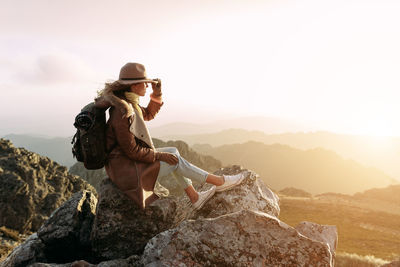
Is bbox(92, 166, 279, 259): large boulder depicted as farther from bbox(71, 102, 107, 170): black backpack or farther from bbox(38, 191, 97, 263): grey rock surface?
bbox(71, 102, 107, 170): black backpack

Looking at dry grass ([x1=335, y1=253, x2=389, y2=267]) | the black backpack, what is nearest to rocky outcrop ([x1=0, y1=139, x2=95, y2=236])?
the black backpack

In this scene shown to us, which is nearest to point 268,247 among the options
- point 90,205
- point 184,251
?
point 184,251

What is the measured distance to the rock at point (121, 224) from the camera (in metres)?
6.04

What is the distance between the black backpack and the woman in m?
0.15

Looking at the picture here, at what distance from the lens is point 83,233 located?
6859mm

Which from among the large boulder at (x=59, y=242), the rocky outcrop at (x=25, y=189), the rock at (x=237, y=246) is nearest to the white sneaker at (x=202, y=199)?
the rock at (x=237, y=246)

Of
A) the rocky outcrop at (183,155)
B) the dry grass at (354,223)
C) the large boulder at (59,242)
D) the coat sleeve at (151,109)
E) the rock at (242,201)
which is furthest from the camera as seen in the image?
the rocky outcrop at (183,155)

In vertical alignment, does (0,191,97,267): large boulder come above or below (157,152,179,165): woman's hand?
below

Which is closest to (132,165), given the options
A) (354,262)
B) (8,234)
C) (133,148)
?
(133,148)

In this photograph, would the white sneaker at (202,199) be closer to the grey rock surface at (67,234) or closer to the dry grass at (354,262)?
the grey rock surface at (67,234)

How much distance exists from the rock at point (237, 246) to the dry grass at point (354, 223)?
16764mm

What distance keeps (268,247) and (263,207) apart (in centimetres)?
236

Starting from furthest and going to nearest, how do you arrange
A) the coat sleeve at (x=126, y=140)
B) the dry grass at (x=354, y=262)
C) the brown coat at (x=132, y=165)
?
the dry grass at (x=354, y=262) < the brown coat at (x=132, y=165) < the coat sleeve at (x=126, y=140)

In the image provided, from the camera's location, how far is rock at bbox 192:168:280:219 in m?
6.41
